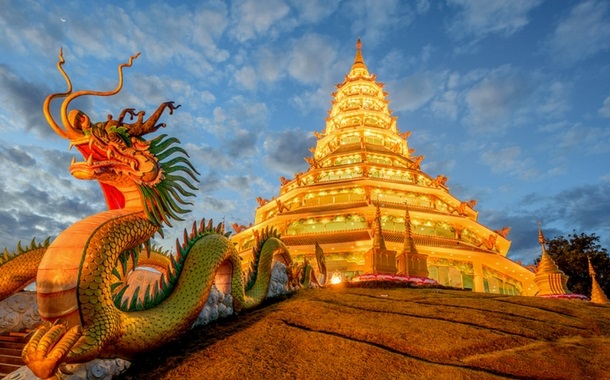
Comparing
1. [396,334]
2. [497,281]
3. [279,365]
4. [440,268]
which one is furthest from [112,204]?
[497,281]

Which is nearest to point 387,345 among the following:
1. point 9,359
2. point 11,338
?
point 9,359

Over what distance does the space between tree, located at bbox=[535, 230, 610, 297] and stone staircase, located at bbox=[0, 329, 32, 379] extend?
112 feet

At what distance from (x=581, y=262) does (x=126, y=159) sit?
117ft

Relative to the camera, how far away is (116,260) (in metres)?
5.61

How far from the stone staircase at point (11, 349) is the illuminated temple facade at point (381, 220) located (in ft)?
54.1

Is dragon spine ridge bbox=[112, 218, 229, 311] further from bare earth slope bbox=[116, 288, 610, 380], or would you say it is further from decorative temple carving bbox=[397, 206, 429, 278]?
decorative temple carving bbox=[397, 206, 429, 278]

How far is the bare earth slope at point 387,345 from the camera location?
568 centimetres


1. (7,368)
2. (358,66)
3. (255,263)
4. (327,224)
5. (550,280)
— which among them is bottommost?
(7,368)

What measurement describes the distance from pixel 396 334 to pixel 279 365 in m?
2.49

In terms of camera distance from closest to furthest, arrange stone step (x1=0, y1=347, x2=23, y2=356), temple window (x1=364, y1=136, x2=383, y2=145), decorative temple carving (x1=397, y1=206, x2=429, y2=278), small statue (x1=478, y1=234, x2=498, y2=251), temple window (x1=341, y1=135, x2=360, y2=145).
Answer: stone step (x1=0, y1=347, x2=23, y2=356) → decorative temple carving (x1=397, y1=206, x2=429, y2=278) → small statue (x1=478, y1=234, x2=498, y2=251) → temple window (x1=364, y1=136, x2=383, y2=145) → temple window (x1=341, y1=135, x2=360, y2=145)

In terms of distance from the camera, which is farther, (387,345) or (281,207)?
(281,207)

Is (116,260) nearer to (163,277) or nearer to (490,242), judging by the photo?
(163,277)

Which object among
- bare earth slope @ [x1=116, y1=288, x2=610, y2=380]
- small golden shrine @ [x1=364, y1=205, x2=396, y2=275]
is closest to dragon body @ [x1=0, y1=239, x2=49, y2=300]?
bare earth slope @ [x1=116, y1=288, x2=610, y2=380]

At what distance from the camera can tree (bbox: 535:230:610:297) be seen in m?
30.1
